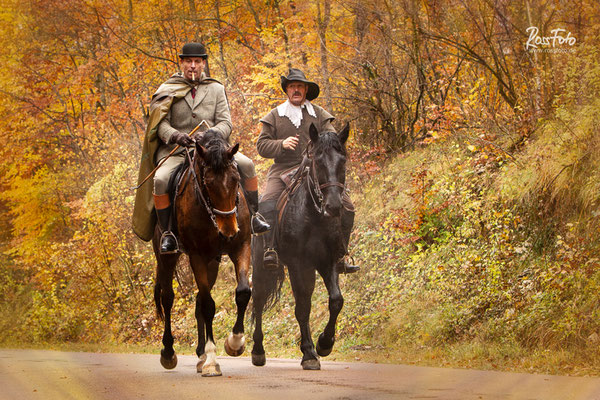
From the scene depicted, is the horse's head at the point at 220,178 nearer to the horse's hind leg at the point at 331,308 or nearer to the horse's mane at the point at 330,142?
the horse's mane at the point at 330,142

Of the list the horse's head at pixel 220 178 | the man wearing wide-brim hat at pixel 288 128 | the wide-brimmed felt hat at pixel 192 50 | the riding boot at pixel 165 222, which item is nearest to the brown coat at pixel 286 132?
the man wearing wide-brim hat at pixel 288 128

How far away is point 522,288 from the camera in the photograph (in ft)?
35.8

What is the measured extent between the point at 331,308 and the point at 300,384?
2.22 meters

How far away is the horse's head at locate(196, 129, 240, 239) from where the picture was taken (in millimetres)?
8578

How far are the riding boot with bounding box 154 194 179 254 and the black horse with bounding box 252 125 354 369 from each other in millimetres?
1555

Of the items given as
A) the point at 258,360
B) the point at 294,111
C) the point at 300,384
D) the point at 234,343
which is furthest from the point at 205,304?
the point at 294,111

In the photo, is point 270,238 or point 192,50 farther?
point 270,238

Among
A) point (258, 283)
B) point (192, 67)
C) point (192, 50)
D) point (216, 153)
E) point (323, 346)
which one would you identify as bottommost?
point (323, 346)

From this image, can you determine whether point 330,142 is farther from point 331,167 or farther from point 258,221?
point 258,221

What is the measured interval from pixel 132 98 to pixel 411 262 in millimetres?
17053

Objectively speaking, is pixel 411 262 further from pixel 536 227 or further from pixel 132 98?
pixel 132 98

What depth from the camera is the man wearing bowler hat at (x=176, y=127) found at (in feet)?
32.6

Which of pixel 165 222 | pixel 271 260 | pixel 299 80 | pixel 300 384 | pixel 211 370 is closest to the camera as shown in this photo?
pixel 300 384

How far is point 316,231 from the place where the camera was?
33.3 ft
